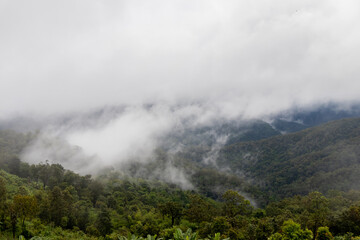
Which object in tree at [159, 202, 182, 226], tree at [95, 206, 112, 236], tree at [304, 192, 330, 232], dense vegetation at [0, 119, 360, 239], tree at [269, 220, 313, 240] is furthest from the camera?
tree at [159, 202, 182, 226]

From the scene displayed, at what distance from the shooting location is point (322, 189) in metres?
183

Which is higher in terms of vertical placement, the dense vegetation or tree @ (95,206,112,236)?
the dense vegetation

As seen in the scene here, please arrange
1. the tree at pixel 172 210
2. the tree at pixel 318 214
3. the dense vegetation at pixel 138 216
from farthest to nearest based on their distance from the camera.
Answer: the tree at pixel 172 210 → the tree at pixel 318 214 → the dense vegetation at pixel 138 216

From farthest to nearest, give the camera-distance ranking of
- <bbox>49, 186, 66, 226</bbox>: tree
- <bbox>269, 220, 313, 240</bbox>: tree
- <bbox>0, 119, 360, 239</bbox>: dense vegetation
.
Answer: <bbox>49, 186, 66, 226</bbox>: tree → <bbox>0, 119, 360, 239</bbox>: dense vegetation → <bbox>269, 220, 313, 240</bbox>: tree

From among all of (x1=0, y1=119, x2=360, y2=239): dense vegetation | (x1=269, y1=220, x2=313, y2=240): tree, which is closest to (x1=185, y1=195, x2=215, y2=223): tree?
(x1=0, y1=119, x2=360, y2=239): dense vegetation

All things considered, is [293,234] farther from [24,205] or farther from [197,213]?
[24,205]

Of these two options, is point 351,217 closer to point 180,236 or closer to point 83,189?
point 180,236

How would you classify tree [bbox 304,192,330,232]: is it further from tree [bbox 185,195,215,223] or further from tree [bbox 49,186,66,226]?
tree [bbox 49,186,66,226]

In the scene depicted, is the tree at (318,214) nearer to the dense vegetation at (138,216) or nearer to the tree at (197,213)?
the dense vegetation at (138,216)

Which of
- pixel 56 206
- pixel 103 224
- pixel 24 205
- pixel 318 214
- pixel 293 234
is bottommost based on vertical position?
pixel 103 224

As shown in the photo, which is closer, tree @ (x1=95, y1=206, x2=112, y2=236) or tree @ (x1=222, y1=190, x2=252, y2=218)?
tree @ (x1=222, y1=190, x2=252, y2=218)

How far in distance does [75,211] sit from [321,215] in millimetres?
63637

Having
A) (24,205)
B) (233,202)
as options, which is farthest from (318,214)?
(24,205)

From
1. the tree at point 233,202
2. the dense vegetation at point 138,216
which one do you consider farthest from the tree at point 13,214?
the tree at point 233,202
